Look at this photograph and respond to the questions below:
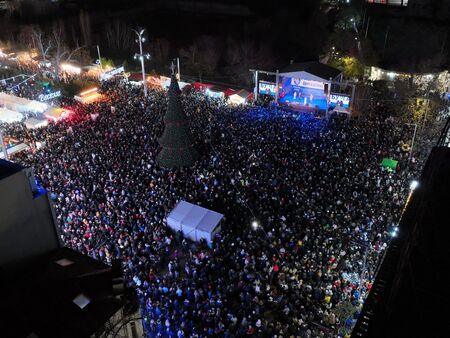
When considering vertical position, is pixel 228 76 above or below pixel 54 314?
below

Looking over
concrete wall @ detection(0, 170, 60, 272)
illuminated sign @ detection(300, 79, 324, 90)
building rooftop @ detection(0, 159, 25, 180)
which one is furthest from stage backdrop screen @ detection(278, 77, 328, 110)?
building rooftop @ detection(0, 159, 25, 180)

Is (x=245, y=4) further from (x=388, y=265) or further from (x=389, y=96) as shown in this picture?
(x=388, y=265)

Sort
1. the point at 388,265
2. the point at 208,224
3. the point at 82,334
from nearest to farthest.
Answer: the point at 388,265, the point at 82,334, the point at 208,224

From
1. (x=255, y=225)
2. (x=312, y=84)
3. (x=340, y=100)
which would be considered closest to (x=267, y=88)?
(x=312, y=84)

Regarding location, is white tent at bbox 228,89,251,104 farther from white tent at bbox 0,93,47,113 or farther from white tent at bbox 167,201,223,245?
white tent at bbox 167,201,223,245

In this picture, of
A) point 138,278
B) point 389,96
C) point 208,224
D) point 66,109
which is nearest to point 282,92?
point 389,96

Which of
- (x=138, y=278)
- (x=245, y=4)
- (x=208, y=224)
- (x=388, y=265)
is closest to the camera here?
(x=388, y=265)
